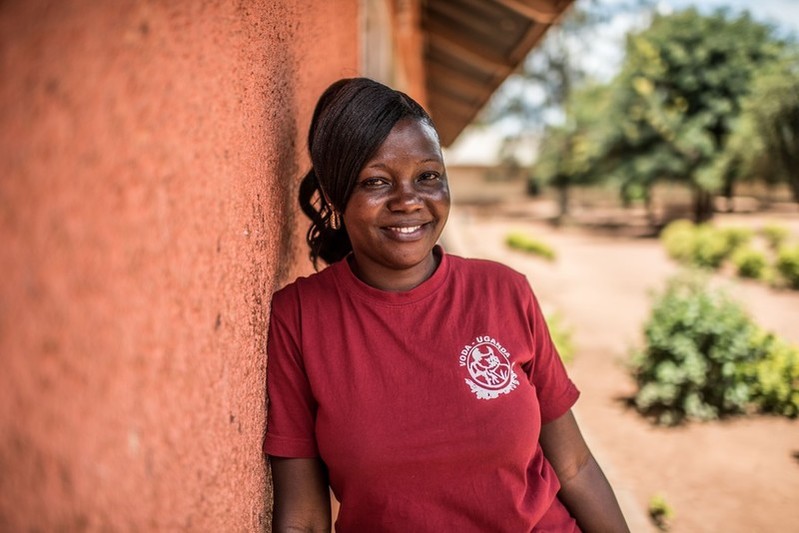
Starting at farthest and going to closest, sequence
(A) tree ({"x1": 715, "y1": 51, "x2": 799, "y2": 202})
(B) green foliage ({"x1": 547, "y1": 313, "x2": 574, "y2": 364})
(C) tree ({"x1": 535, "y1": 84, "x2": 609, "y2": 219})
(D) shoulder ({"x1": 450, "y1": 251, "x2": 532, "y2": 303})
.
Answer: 1. (C) tree ({"x1": 535, "y1": 84, "x2": 609, "y2": 219})
2. (A) tree ({"x1": 715, "y1": 51, "x2": 799, "y2": 202})
3. (B) green foliage ({"x1": 547, "y1": 313, "x2": 574, "y2": 364})
4. (D) shoulder ({"x1": 450, "y1": 251, "x2": 532, "y2": 303})

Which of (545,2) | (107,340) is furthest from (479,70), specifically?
(107,340)

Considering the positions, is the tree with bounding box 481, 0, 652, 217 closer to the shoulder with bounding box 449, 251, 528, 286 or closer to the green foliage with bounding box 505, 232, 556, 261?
the green foliage with bounding box 505, 232, 556, 261

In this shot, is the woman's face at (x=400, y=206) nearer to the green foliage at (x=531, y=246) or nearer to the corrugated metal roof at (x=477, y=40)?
the corrugated metal roof at (x=477, y=40)

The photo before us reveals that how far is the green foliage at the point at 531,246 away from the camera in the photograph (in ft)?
67.8

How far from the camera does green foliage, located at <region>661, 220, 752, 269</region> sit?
19562mm

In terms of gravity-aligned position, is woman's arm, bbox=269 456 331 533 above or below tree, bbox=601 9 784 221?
below

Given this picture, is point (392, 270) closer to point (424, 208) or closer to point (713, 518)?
point (424, 208)

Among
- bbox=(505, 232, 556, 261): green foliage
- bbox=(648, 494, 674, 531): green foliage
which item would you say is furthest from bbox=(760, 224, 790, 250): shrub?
bbox=(648, 494, 674, 531): green foliage

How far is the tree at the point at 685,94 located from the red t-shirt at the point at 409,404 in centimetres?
2964

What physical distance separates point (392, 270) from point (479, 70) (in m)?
5.41

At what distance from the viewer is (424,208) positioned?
1.69 metres

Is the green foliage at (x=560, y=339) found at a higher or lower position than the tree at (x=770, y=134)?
lower

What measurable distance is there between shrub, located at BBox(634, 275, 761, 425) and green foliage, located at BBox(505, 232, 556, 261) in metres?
13.5

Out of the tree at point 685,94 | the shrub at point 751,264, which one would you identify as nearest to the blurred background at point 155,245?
the shrub at point 751,264
